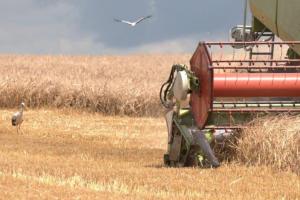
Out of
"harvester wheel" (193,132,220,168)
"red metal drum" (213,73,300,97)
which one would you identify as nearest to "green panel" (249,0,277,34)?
"red metal drum" (213,73,300,97)

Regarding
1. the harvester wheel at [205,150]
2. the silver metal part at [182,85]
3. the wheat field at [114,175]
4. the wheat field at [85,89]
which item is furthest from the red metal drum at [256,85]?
the wheat field at [85,89]

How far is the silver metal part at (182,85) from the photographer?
351 inches

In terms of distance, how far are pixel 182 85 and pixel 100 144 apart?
521 centimetres

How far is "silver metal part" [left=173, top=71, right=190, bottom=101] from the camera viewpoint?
8.92m

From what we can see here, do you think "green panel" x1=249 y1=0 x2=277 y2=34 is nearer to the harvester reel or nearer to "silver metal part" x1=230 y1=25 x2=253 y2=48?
"silver metal part" x1=230 y1=25 x2=253 y2=48

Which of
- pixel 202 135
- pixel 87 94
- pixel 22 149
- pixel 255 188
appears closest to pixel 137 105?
pixel 87 94

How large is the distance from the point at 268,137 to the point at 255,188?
5.17ft

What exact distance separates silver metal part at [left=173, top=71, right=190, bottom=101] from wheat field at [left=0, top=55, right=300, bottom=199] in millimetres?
962

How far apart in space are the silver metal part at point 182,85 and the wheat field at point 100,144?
0.96m

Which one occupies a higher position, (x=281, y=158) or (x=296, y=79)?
(x=296, y=79)

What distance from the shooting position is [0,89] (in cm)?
2314

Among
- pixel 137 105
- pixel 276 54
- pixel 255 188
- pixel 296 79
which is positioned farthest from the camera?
pixel 137 105

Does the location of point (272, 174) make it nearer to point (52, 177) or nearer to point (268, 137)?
point (268, 137)

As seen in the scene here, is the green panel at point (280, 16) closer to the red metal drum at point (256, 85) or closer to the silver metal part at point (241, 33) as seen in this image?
the silver metal part at point (241, 33)
